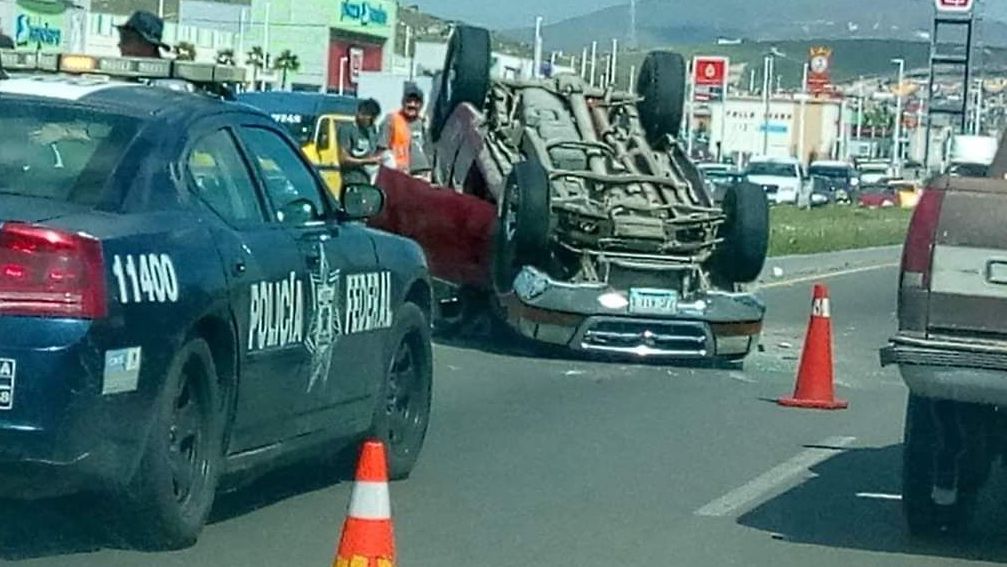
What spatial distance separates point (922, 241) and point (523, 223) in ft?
27.6

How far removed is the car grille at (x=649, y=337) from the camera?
57.4 feet

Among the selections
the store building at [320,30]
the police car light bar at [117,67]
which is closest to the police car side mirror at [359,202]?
the police car light bar at [117,67]

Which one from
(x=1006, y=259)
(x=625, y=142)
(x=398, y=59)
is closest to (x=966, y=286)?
(x=1006, y=259)

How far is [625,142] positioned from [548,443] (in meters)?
7.56

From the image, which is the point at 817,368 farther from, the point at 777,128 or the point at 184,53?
the point at 777,128

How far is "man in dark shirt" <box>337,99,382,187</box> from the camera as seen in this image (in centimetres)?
2169

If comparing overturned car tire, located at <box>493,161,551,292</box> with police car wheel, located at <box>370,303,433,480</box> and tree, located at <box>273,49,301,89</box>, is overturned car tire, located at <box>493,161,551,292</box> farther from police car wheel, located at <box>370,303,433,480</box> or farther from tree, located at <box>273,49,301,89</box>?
tree, located at <box>273,49,301,89</box>

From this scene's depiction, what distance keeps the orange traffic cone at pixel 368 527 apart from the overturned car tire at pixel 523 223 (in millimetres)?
10792

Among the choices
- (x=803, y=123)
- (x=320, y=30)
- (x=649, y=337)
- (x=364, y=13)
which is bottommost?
(x=649, y=337)

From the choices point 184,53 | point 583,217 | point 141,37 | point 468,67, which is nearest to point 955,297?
point 141,37

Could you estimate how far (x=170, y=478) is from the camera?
27.9 feet

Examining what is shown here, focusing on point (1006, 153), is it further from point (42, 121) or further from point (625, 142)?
point (625, 142)

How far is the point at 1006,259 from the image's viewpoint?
893cm

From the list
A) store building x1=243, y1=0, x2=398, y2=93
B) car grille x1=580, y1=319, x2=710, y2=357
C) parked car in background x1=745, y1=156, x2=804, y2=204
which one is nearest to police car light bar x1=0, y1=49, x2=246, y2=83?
car grille x1=580, y1=319, x2=710, y2=357
